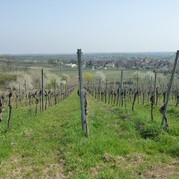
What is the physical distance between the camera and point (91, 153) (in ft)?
34.7

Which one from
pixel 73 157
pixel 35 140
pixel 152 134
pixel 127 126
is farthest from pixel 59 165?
pixel 127 126

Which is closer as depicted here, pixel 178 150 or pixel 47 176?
pixel 47 176

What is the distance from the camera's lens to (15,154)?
11117 mm

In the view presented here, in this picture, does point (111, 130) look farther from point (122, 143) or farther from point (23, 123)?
point (23, 123)

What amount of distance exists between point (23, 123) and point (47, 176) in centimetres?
858

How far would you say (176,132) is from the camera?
551 inches

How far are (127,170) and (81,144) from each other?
2.67 m

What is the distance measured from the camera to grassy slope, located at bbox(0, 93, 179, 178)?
30.0ft

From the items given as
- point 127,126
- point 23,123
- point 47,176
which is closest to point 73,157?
point 47,176

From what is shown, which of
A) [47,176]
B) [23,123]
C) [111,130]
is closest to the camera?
[47,176]

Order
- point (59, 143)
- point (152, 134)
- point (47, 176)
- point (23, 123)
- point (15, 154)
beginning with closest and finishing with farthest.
Answer: point (47, 176) → point (15, 154) → point (59, 143) → point (152, 134) → point (23, 123)

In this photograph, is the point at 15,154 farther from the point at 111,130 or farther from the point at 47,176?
the point at 111,130

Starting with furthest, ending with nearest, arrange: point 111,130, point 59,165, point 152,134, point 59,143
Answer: point 111,130, point 152,134, point 59,143, point 59,165

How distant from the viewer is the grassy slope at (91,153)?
9.15 m
